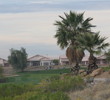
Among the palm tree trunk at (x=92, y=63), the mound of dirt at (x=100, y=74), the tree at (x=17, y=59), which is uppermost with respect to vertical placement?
the tree at (x=17, y=59)

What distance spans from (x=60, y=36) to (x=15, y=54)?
44.7 meters

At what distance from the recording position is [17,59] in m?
76.4

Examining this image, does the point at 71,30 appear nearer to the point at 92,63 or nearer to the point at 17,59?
the point at 92,63

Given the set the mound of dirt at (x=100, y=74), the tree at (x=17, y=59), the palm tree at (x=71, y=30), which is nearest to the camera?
the mound of dirt at (x=100, y=74)

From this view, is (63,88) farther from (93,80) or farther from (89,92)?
(93,80)

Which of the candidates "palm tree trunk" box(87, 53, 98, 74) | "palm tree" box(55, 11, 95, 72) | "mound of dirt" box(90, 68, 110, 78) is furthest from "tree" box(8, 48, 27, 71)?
"mound of dirt" box(90, 68, 110, 78)

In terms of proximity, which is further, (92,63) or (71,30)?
(71,30)

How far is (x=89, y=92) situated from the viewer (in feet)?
54.6

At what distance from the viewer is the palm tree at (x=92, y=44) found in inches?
1164

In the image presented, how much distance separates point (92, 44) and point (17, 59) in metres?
48.1

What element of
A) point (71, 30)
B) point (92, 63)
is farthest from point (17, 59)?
point (92, 63)

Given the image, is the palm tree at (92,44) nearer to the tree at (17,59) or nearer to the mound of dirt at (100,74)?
the mound of dirt at (100,74)

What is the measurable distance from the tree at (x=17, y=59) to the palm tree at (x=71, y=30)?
42.1 metres

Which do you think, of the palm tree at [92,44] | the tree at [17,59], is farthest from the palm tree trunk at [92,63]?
the tree at [17,59]
